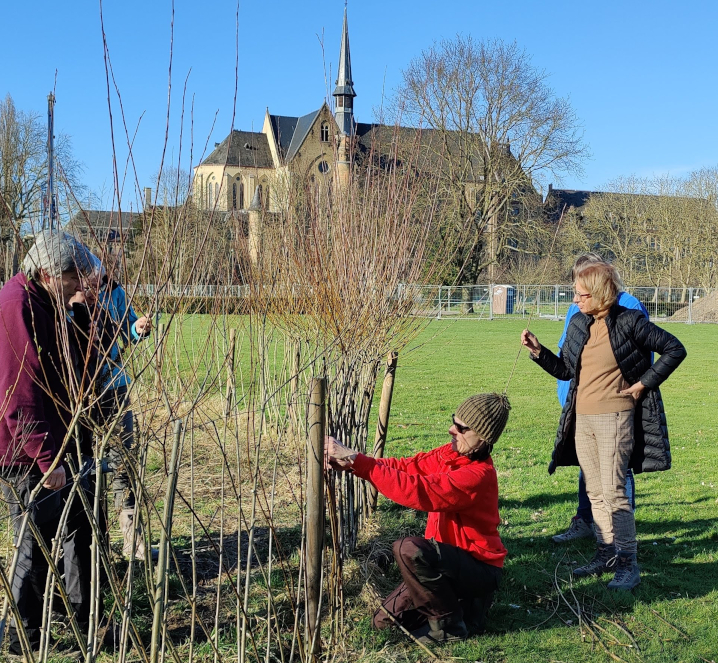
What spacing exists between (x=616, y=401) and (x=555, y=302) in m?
25.5

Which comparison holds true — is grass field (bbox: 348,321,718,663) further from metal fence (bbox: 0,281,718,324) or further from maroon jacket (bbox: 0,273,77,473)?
metal fence (bbox: 0,281,718,324)

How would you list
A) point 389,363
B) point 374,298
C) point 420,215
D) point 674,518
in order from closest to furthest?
point 374,298
point 389,363
point 674,518
point 420,215

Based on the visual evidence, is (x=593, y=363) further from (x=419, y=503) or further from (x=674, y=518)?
(x=674, y=518)

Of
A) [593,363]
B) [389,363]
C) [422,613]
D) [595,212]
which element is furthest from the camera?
[595,212]

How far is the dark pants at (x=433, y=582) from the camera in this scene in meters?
2.70

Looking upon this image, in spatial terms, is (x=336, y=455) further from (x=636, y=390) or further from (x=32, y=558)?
(x=636, y=390)

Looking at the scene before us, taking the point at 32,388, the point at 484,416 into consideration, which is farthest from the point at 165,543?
the point at 484,416

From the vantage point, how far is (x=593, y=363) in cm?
353

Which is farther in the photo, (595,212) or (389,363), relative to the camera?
(595,212)

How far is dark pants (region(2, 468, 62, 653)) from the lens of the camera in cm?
246

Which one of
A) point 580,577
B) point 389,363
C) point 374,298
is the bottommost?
point 580,577

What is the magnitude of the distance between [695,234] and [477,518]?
31.0 meters

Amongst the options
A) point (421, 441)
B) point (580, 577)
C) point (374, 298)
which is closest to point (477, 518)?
point (580, 577)

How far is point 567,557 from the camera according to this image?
152 inches
